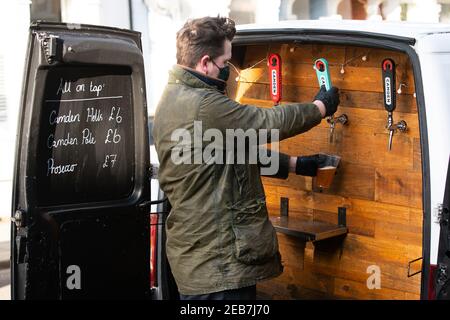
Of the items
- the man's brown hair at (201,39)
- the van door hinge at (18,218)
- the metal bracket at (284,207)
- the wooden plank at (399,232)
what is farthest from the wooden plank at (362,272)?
the van door hinge at (18,218)

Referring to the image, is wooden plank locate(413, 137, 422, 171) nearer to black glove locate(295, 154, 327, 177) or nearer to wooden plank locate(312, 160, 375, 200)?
wooden plank locate(312, 160, 375, 200)

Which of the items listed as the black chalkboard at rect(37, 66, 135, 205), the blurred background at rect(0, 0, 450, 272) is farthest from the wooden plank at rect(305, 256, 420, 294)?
the blurred background at rect(0, 0, 450, 272)

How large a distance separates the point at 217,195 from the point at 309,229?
1029 millimetres

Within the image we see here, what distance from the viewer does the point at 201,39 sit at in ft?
10.6

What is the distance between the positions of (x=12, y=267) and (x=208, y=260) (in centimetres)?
79

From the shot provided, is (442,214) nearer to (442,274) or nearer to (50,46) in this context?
(442,274)

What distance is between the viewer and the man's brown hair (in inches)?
127

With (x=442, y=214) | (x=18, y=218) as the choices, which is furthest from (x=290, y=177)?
(x=18, y=218)

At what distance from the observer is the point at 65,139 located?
3.21 metres

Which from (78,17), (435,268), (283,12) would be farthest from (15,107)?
(435,268)

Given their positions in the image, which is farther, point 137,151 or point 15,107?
point 15,107
